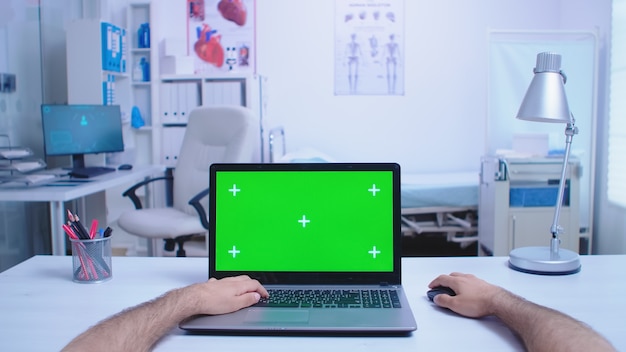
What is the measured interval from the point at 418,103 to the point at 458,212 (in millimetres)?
1030

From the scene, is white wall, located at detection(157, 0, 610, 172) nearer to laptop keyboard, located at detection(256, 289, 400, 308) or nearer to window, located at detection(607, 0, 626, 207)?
window, located at detection(607, 0, 626, 207)

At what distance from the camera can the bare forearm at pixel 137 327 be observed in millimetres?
935

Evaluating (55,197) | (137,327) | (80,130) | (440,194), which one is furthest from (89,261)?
(440,194)

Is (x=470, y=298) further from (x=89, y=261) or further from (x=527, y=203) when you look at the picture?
(x=527, y=203)

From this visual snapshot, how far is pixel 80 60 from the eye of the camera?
3.90 meters

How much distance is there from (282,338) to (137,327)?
10.4 inches

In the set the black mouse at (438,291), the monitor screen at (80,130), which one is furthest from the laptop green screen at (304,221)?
the monitor screen at (80,130)

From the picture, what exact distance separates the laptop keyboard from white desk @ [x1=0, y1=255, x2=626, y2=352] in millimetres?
66

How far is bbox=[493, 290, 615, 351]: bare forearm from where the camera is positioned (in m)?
0.92

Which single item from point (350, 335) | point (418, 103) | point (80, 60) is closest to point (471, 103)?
point (418, 103)

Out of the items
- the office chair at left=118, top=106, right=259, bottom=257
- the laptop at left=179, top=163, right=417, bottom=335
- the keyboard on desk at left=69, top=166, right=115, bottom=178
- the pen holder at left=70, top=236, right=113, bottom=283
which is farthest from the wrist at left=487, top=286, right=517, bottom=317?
the keyboard on desk at left=69, top=166, right=115, bottom=178

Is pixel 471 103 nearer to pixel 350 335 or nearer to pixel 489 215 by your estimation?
pixel 489 215

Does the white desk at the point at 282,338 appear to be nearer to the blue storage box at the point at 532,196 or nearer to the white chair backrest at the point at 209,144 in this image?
the white chair backrest at the point at 209,144

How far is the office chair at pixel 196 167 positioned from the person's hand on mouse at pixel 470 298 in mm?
1958
